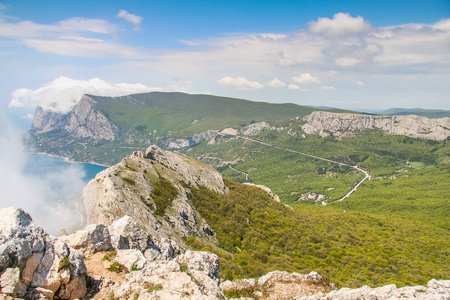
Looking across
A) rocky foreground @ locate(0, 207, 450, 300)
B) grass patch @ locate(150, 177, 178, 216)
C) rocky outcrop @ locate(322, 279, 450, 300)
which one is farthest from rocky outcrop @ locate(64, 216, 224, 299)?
grass patch @ locate(150, 177, 178, 216)

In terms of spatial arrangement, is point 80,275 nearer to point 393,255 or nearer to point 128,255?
point 128,255

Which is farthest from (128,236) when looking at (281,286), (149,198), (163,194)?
(163,194)

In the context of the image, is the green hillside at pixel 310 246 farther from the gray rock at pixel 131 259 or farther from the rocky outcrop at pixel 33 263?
the rocky outcrop at pixel 33 263

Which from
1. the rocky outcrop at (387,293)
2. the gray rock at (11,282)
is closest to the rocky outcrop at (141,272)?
the gray rock at (11,282)

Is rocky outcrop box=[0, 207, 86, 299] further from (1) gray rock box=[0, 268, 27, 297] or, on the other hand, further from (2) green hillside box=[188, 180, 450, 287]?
(2) green hillside box=[188, 180, 450, 287]

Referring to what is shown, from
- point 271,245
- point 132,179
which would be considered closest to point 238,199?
point 271,245

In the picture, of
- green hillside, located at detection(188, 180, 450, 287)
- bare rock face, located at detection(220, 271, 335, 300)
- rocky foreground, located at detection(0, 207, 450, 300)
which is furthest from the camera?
green hillside, located at detection(188, 180, 450, 287)

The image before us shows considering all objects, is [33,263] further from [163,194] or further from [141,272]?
[163,194]
